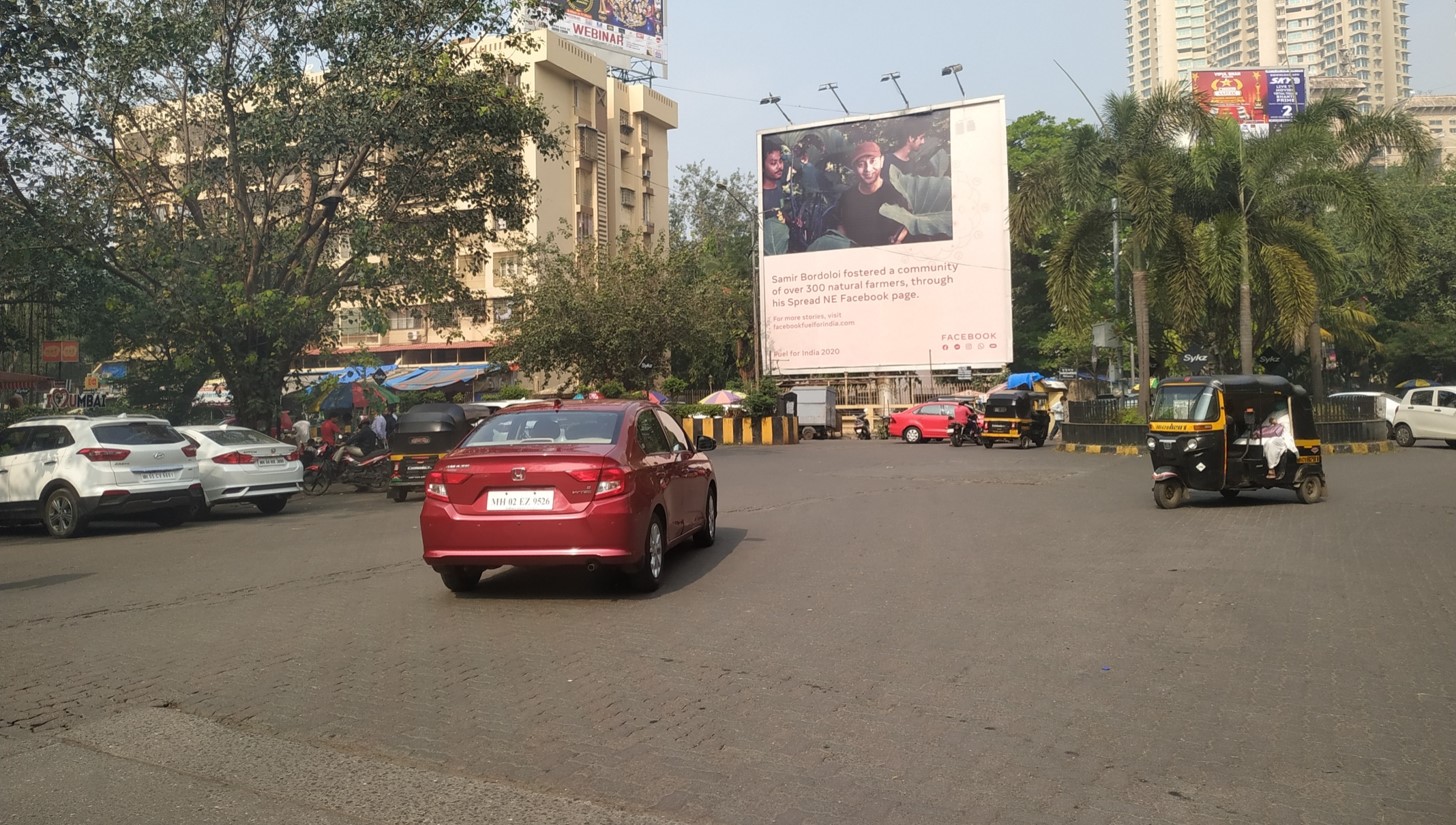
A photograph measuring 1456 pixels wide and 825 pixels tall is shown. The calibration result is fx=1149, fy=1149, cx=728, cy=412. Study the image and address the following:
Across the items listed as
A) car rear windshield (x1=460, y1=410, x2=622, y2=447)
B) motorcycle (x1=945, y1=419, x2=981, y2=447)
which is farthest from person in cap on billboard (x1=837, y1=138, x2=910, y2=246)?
car rear windshield (x1=460, y1=410, x2=622, y2=447)

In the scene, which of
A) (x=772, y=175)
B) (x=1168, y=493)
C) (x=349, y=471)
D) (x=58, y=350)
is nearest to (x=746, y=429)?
(x=772, y=175)

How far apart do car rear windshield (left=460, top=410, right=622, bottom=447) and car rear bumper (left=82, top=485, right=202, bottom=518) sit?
7.76 metres

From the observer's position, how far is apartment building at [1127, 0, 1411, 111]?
176750 mm

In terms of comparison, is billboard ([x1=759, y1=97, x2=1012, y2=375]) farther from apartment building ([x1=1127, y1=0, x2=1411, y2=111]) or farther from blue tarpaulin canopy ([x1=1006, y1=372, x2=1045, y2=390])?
apartment building ([x1=1127, y1=0, x2=1411, y2=111])

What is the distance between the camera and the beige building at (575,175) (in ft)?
170

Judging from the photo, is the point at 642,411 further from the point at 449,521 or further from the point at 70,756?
the point at 70,756

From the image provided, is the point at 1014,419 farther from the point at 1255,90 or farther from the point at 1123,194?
the point at 1255,90

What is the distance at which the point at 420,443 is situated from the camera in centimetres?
1912

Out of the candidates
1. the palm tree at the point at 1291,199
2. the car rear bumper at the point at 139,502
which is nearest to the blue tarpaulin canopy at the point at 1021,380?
the palm tree at the point at 1291,199

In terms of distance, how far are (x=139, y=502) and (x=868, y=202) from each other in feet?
120

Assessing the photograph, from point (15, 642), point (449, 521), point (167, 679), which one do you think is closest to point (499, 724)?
point (167, 679)

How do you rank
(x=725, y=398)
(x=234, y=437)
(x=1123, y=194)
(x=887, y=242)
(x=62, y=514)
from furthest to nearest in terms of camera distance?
(x=887, y=242) → (x=725, y=398) → (x=1123, y=194) → (x=234, y=437) → (x=62, y=514)

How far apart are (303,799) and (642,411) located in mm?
5658

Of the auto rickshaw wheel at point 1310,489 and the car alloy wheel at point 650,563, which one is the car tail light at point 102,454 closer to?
the car alloy wheel at point 650,563
